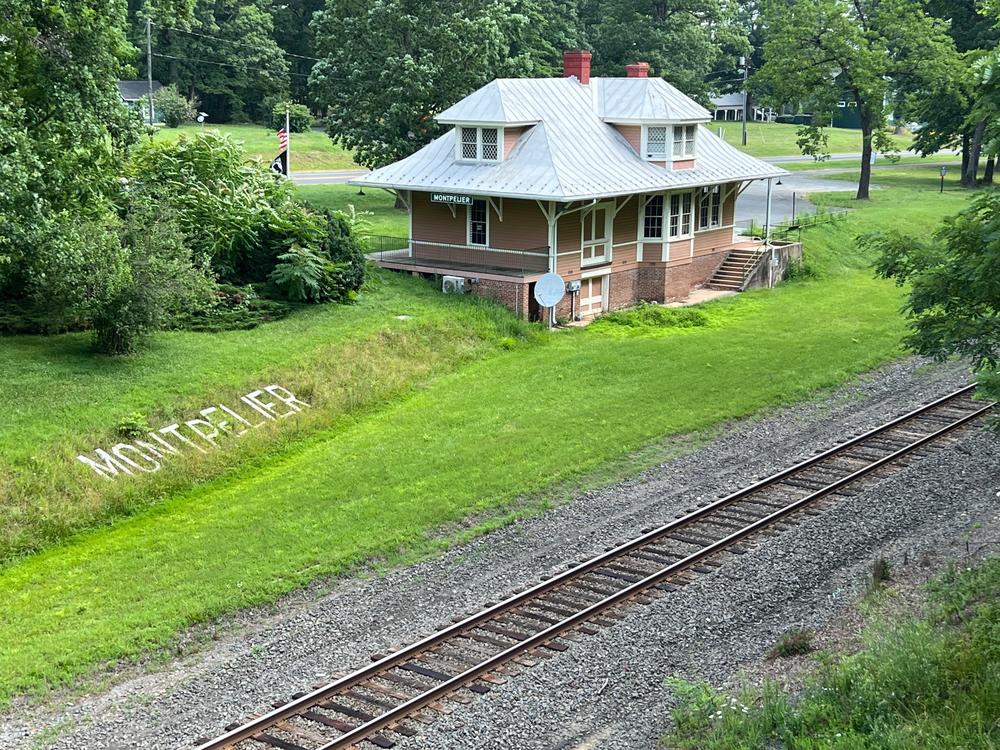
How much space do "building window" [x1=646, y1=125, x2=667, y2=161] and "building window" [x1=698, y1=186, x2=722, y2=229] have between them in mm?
2511

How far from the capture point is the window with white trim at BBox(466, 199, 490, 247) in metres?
35.3

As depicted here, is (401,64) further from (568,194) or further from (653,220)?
(568,194)

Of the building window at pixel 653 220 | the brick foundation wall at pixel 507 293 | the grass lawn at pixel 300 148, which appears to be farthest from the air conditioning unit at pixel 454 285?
the grass lawn at pixel 300 148

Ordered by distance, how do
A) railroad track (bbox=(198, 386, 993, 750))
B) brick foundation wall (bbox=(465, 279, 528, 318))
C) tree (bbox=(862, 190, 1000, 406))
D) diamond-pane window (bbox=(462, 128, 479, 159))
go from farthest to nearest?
diamond-pane window (bbox=(462, 128, 479, 159)) < brick foundation wall (bbox=(465, 279, 528, 318)) < tree (bbox=(862, 190, 1000, 406)) < railroad track (bbox=(198, 386, 993, 750))

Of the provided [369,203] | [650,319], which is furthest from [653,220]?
[369,203]

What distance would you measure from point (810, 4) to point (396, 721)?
48293 mm

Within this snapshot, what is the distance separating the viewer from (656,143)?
3762 cm

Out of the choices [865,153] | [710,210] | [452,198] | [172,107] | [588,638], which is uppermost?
[172,107]

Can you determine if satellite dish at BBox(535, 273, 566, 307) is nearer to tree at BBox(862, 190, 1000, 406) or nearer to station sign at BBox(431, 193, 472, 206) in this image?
station sign at BBox(431, 193, 472, 206)

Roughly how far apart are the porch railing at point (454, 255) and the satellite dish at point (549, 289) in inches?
59.2

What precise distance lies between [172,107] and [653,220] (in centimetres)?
4460

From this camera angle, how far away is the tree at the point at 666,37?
6506 centimetres

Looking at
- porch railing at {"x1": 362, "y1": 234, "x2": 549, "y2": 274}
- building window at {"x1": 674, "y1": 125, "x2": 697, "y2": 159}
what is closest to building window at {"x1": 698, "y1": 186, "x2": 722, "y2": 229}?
building window at {"x1": 674, "y1": 125, "x2": 697, "y2": 159}

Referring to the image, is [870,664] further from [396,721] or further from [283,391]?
[283,391]
